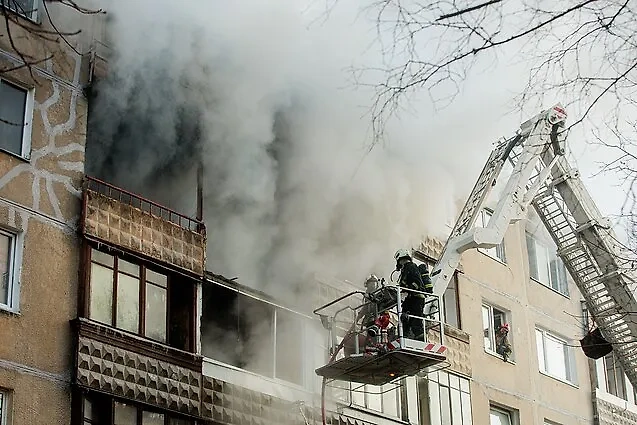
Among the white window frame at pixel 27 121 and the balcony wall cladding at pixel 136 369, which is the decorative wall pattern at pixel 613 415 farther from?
the white window frame at pixel 27 121

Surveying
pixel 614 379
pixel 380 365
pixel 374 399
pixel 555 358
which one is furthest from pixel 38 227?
pixel 614 379

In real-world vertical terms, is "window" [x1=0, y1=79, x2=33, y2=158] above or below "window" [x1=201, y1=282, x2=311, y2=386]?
above

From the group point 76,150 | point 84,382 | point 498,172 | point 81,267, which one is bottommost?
point 84,382

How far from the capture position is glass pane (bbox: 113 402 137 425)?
14.6m

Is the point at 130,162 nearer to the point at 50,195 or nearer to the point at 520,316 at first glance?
the point at 50,195

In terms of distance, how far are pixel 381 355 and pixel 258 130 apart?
4665mm

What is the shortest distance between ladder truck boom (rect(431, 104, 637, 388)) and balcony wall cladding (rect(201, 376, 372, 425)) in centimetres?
297

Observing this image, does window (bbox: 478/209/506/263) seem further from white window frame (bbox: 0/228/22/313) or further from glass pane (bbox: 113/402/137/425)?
white window frame (bbox: 0/228/22/313)

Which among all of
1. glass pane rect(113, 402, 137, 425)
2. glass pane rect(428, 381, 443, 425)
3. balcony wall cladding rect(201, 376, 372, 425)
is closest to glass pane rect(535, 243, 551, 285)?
glass pane rect(428, 381, 443, 425)

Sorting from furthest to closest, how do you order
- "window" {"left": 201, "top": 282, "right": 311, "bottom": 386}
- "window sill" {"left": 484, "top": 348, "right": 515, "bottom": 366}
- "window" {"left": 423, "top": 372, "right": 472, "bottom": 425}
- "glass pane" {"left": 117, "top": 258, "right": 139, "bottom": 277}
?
"window sill" {"left": 484, "top": 348, "right": 515, "bottom": 366}
"window" {"left": 423, "top": 372, "right": 472, "bottom": 425}
"window" {"left": 201, "top": 282, "right": 311, "bottom": 386}
"glass pane" {"left": 117, "top": 258, "right": 139, "bottom": 277}

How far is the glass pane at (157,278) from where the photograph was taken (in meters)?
15.7

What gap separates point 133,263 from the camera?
50.9 ft

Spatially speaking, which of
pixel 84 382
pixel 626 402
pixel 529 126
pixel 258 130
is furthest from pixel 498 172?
pixel 626 402

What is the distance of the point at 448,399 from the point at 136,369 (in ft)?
25.5
